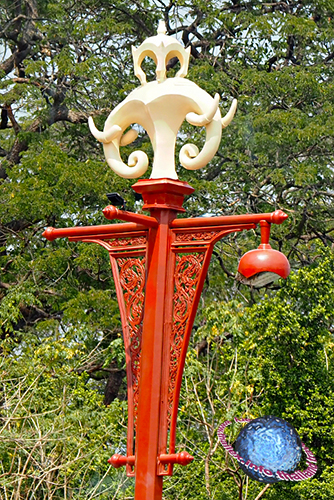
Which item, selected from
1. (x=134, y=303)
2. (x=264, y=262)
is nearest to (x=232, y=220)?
(x=264, y=262)

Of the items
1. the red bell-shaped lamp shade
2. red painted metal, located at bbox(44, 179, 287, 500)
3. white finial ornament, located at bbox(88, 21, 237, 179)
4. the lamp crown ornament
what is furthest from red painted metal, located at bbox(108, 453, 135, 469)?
the lamp crown ornament

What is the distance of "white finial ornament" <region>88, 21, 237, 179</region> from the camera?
411cm

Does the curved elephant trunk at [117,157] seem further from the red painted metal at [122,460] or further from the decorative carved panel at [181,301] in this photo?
the red painted metal at [122,460]

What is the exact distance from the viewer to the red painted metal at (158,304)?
12.6 feet

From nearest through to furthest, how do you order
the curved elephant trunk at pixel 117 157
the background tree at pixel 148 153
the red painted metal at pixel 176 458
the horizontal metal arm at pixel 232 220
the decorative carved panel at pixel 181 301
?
the horizontal metal arm at pixel 232 220 → the red painted metal at pixel 176 458 → the decorative carved panel at pixel 181 301 → the curved elephant trunk at pixel 117 157 → the background tree at pixel 148 153

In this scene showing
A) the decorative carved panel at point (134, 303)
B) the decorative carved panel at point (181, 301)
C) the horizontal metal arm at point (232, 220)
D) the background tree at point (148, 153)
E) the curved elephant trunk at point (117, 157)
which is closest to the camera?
the horizontal metal arm at point (232, 220)

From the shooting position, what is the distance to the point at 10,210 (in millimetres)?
10273

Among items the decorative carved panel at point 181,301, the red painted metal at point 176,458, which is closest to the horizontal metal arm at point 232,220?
the decorative carved panel at point 181,301

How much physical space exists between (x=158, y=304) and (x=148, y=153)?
22.2ft

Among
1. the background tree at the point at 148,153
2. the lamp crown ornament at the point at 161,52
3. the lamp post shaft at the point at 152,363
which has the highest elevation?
the background tree at the point at 148,153

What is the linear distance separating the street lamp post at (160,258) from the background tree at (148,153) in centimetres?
477

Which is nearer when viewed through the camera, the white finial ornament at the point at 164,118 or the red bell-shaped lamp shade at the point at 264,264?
the red bell-shaped lamp shade at the point at 264,264

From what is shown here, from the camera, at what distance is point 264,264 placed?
145 inches

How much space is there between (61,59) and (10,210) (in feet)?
6.83
